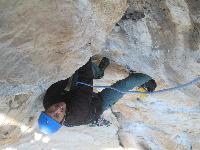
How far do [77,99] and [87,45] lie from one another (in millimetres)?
871

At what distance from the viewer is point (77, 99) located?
10.2 feet

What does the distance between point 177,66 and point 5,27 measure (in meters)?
1.68

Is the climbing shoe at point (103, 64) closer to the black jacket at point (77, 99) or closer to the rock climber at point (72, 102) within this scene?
the rock climber at point (72, 102)

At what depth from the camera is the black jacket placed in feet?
10.2

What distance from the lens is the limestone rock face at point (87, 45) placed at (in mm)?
1865

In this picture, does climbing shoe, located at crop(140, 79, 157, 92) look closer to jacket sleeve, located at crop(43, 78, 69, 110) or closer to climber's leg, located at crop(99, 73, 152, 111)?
climber's leg, located at crop(99, 73, 152, 111)

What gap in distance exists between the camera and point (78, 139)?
221 inches

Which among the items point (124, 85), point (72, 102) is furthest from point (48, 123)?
point (124, 85)

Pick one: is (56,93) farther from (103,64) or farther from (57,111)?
(103,64)

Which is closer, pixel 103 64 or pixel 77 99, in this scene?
pixel 77 99

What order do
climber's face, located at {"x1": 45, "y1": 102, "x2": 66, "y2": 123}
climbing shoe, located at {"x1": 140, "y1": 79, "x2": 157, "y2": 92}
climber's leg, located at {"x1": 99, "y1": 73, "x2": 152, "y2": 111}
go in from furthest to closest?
1. climbing shoe, located at {"x1": 140, "y1": 79, "x2": 157, "y2": 92}
2. climber's leg, located at {"x1": 99, "y1": 73, "x2": 152, "y2": 111}
3. climber's face, located at {"x1": 45, "y1": 102, "x2": 66, "y2": 123}

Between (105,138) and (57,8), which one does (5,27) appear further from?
(105,138)

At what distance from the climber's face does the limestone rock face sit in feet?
0.76

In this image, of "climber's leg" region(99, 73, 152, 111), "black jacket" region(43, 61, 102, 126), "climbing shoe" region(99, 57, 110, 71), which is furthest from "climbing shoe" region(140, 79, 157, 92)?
"black jacket" region(43, 61, 102, 126)
